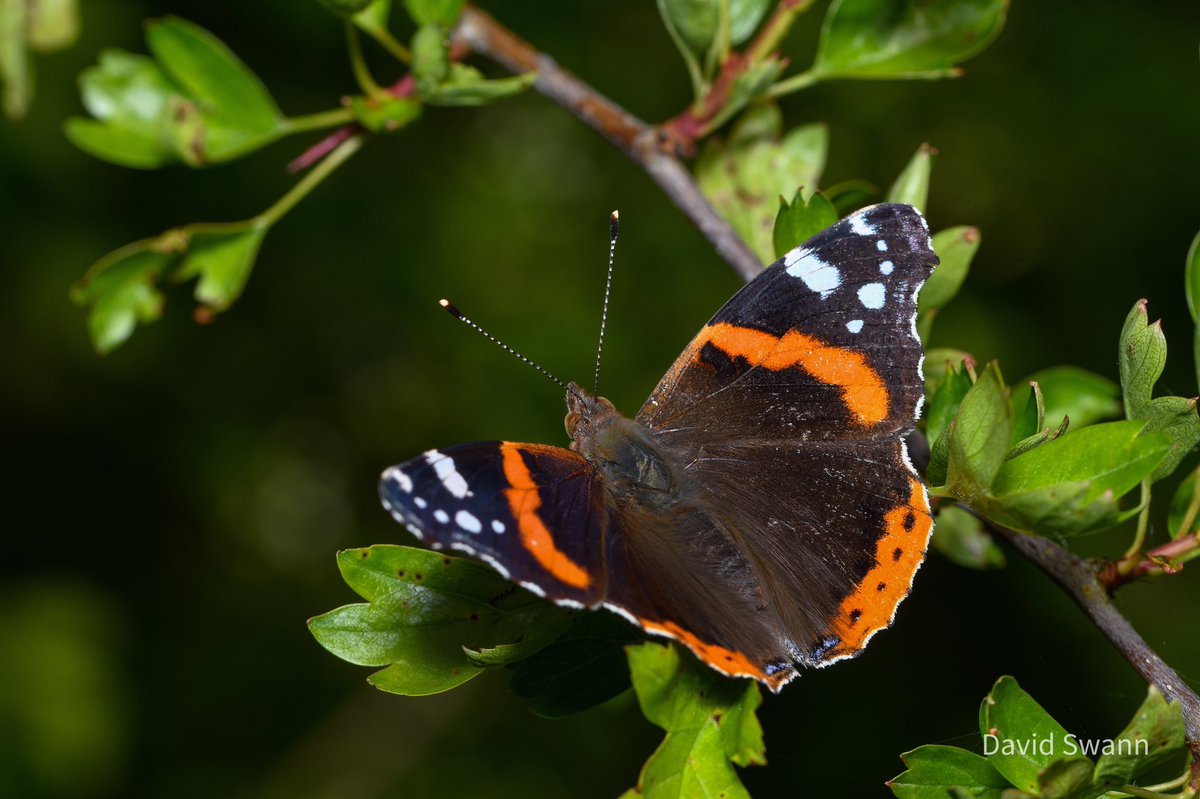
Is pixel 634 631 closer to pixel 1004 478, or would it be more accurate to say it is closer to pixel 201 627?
pixel 1004 478

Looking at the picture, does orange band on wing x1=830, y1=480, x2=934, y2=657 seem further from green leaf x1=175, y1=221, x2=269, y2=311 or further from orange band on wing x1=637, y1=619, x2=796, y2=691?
green leaf x1=175, y1=221, x2=269, y2=311

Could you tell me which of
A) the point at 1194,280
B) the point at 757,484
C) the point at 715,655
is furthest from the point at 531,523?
the point at 1194,280

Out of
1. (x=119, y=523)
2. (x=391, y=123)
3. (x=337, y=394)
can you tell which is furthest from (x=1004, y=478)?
(x=119, y=523)

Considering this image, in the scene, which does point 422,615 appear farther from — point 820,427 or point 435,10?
point 435,10

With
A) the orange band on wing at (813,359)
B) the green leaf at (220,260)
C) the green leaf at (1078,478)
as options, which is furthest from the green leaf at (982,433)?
the green leaf at (220,260)

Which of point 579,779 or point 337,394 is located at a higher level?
point 337,394

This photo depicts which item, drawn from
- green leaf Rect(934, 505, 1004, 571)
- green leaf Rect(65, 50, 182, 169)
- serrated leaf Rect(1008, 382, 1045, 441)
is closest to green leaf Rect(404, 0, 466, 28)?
green leaf Rect(65, 50, 182, 169)

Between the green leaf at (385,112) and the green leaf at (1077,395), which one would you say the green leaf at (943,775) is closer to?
the green leaf at (1077,395)
